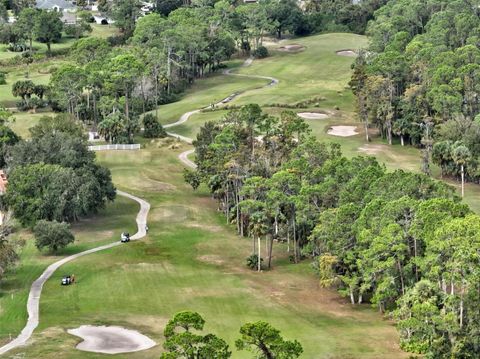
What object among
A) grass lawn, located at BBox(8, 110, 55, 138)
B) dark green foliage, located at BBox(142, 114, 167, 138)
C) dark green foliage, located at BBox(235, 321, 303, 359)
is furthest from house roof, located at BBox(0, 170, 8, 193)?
dark green foliage, located at BBox(235, 321, 303, 359)

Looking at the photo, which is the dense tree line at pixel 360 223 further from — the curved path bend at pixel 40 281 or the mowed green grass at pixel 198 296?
the curved path bend at pixel 40 281

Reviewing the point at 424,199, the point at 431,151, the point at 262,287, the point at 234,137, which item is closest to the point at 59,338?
the point at 262,287

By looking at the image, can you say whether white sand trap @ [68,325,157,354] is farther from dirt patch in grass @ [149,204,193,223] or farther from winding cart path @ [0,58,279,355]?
dirt patch in grass @ [149,204,193,223]

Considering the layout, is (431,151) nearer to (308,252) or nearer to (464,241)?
(308,252)

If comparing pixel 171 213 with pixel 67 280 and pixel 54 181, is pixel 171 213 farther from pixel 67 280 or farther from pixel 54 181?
pixel 67 280

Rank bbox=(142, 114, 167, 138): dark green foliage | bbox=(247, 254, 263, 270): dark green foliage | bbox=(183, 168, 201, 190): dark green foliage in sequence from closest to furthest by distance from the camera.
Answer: bbox=(247, 254, 263, 270): dark green foliage < bbox=(183, 168, 201, 190): dark green foliage < bbox=(142, 114, 167, 138): dark green foliage

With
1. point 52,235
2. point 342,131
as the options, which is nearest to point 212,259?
point 52,235

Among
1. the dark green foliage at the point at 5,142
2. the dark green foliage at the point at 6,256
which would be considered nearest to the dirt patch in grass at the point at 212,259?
the dark green foliage at the point at 6,256
